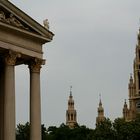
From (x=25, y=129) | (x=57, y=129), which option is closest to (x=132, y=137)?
(x=25, y=129)

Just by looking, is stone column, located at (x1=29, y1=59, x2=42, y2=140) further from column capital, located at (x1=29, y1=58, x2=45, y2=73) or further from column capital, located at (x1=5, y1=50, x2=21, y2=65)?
column capital, located at (x1=5, y1=50, x2=21, y2=65)

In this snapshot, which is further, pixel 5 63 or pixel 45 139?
pixel 45 139

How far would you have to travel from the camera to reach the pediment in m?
52.1

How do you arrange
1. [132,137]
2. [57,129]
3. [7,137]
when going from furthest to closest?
1. [57,129]
2. [132,137]
3. [7,137]

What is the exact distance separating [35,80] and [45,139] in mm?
112813

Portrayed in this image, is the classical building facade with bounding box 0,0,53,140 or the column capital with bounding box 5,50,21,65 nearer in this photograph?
the classical building facade with bounding box 0,0,53,140

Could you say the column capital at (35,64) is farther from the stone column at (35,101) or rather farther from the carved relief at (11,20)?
the carved relief at (11,20)

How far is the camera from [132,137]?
13588 centimetres

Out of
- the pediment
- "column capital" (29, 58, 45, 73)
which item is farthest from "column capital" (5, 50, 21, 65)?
"column capital" (29, 58, 45, 73)

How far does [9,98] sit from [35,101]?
3673 millimetres

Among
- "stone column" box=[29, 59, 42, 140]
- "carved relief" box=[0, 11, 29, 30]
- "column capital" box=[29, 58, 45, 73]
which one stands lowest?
"stone column" box=[29, 59, 42, 140]

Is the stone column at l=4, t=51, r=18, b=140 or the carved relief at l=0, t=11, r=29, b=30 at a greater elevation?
the carved relief at l=0, t=11, r=29, b=30

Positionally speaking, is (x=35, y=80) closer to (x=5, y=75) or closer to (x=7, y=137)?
(x=5, y=75)

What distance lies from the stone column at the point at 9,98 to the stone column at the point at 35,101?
117 inches
